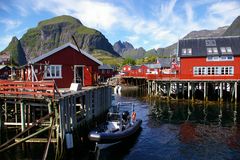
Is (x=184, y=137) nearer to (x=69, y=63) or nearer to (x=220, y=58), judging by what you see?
(x=69, y=63)

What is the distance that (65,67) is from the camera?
89.2 ft

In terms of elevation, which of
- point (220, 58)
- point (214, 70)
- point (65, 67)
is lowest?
point (214, 70)

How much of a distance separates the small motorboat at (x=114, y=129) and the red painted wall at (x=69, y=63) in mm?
6793

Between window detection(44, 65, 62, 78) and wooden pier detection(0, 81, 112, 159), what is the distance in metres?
4.40

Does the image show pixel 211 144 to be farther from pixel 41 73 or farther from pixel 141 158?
pixel 41 73

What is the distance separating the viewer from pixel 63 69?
27062 millimetres

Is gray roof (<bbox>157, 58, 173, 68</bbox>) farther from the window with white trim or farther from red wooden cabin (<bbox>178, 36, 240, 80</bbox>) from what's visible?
the window with white trim

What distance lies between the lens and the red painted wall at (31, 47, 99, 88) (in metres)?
26.6

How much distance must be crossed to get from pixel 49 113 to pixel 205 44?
36.0 metres

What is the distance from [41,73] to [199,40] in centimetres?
3214

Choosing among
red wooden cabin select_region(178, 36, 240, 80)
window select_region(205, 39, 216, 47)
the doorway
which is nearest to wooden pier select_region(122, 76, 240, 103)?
red wooden cabin select_region(178, 36, 240, 80)

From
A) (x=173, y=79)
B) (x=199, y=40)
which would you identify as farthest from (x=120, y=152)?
(x=199, y=40)

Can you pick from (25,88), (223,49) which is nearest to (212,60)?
(223,49)

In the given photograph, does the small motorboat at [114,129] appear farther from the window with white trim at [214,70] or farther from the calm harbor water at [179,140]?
the window with white trim at [214,70]
